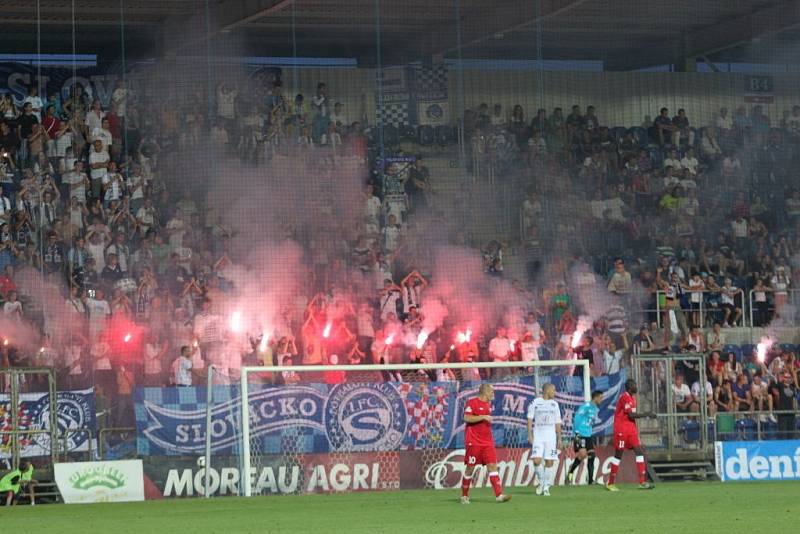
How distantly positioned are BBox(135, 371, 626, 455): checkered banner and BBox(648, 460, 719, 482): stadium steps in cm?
102

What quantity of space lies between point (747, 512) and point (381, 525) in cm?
360

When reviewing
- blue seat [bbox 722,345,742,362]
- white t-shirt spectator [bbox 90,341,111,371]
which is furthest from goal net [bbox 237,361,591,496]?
blue seat [bbox 722,345,742,362]

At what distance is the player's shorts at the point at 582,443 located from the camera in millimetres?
19766

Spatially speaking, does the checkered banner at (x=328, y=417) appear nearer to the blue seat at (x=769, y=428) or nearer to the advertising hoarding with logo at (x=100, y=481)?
the advertising hoarding with logo at (x=100, y=481)

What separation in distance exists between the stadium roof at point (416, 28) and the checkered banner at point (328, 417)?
7.60 meters

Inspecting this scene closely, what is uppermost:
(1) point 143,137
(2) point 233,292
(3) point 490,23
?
(3) point 490,23

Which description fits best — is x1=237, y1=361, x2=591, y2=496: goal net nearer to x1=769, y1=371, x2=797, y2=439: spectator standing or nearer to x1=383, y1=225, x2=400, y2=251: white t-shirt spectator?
x1=383, y1=225, x2=400, y2=251: white t-shirt spectator

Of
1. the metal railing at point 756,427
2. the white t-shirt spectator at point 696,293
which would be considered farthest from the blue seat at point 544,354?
the white t-shirt spectator at point 696,293

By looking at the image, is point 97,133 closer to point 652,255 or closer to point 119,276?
point 119,276

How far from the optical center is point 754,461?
69.6 feet

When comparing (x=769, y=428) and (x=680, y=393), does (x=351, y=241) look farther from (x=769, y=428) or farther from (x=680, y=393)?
(x=769, y=428)

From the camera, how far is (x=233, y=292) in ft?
76.3

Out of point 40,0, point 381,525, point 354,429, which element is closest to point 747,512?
point 381,525

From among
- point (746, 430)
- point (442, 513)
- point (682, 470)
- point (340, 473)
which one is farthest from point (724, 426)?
point (442, 513)
